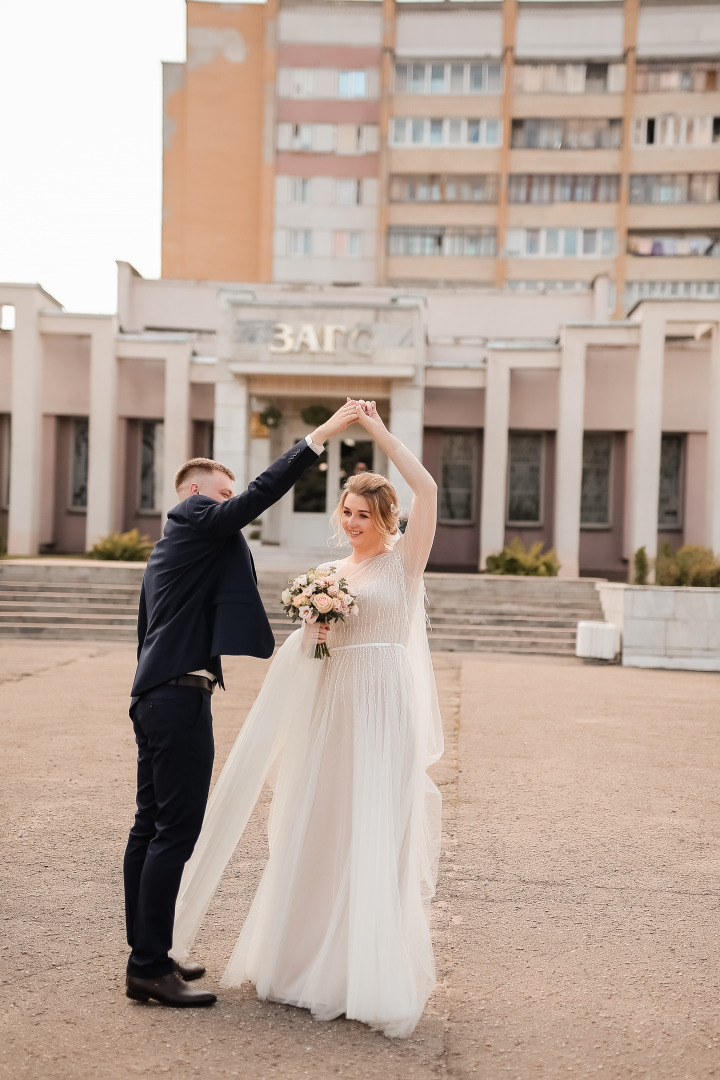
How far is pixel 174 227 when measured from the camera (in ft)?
151

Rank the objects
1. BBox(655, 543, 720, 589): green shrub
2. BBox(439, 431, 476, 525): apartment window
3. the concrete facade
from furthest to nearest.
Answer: BBox(439, 431, 476, 525): apartment window < the concrete facade < BBox(655, 543, 720, 589): green shrub

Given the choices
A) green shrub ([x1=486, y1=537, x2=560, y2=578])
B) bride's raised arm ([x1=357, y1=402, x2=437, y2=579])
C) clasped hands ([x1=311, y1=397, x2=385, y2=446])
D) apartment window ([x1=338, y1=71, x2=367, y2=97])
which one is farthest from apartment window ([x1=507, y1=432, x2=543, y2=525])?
apartment window ([x1=338, y1=71, x2=367, y2=97])

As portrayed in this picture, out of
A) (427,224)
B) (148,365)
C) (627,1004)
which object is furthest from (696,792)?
(427,224)

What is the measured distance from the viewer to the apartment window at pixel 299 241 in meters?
43.6

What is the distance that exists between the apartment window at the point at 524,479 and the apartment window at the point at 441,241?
19.5 m

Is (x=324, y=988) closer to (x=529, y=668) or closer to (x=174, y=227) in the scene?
(x=529, y=668)

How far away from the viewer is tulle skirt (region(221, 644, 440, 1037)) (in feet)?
11.1

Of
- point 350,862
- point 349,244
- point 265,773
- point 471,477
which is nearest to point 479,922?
point 350,862

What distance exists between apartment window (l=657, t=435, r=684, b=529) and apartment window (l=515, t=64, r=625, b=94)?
2350 centimetres

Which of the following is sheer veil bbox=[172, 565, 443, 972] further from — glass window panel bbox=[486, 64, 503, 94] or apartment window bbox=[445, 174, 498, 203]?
glass window panel bbox=[486, 64, 503, 94]

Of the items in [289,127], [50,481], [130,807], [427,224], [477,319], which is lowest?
[130,807]

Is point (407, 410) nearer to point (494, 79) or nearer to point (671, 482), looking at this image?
point (671, 482)

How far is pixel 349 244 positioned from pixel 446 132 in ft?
20.9

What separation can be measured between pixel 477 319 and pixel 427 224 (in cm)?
1727
